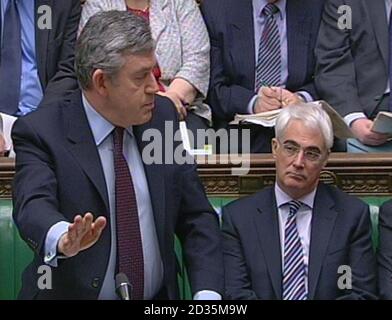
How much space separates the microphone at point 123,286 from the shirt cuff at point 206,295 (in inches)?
7.3

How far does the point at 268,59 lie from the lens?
4.86m

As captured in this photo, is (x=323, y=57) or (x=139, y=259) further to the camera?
(x=323, y=57)

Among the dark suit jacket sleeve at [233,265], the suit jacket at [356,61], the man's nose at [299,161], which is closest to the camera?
the dark suit jacket sleeve at [233,265]

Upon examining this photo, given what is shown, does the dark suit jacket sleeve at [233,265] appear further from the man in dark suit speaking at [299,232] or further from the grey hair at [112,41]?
the grey hair at [112,41]

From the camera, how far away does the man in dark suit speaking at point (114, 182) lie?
3307 millimetres

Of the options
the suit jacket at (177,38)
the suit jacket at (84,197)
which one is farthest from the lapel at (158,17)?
the suit jacket at (84,197)

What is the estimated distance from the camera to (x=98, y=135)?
342 centimetres

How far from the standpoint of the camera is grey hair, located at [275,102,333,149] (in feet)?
12.8

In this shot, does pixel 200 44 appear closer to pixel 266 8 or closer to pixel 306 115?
pixel 266 8

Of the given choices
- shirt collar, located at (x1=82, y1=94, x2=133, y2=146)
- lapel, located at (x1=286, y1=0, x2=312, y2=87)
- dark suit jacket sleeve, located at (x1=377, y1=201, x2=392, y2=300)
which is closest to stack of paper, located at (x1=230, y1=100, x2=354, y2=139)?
lapel, located at (x1=286, y1=0, x2=312, y2=87)

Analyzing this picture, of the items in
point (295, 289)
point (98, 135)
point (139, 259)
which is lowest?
point (295, 289)

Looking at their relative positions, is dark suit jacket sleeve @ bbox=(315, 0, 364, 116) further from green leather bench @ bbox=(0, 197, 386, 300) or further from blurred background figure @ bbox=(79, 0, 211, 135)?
green leather bench @ bbox=(0, 197, 386, 300)

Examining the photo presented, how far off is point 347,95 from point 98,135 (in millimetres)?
1552

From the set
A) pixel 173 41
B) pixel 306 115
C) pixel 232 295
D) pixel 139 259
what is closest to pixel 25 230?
pixel 139 259
